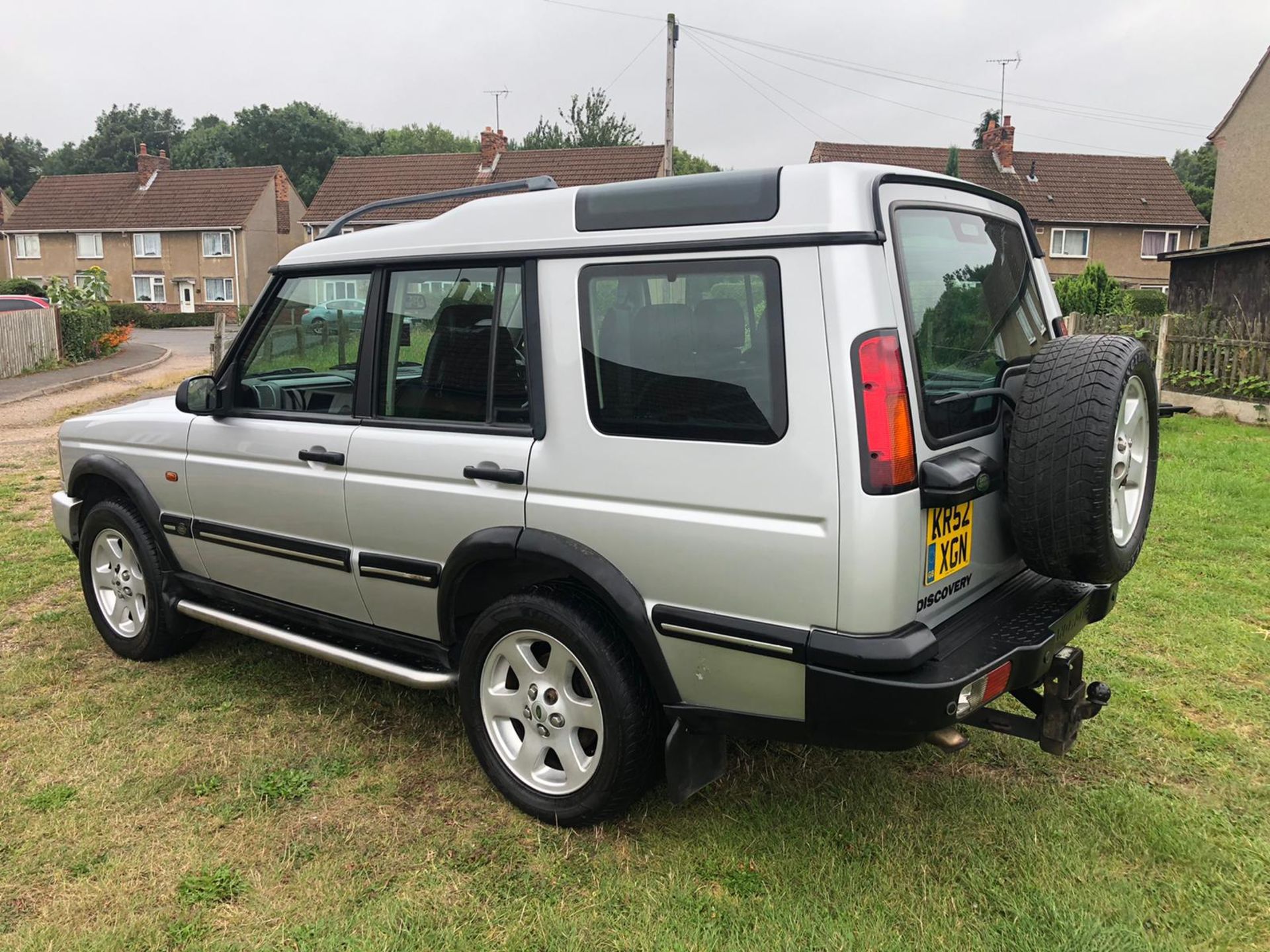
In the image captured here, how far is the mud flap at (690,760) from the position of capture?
295 cm

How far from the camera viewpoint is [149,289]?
169ft

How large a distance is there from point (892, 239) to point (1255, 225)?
30.6 metres

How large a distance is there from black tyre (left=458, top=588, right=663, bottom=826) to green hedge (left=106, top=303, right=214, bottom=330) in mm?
44973

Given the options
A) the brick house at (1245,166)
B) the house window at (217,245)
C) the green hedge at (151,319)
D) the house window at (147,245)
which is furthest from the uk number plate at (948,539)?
the house window at (147,245)

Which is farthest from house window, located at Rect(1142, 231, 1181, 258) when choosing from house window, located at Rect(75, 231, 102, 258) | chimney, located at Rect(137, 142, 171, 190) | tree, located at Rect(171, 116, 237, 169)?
tree, located at Rect(171, 116, 237, 169)

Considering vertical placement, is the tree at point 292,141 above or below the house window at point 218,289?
above

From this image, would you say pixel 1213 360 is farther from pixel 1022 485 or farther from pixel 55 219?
pixel 55 219

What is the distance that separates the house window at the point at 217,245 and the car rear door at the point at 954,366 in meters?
52.9

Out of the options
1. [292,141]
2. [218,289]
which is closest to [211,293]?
[218,289]

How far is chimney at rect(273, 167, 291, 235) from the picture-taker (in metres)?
53.2

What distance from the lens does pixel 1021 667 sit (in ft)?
9.07

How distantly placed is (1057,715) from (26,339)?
23.4 metres

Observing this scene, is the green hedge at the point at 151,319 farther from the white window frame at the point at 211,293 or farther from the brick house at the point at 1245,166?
the brick house at the point at 1245,166

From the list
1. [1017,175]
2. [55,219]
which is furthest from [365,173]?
[1017,175]
